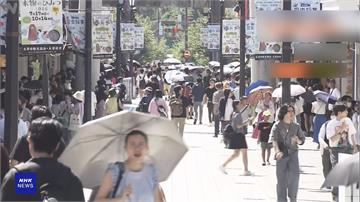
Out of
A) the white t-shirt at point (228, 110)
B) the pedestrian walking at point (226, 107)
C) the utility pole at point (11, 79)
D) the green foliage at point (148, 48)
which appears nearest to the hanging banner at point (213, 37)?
the pedestrian walking at point (226, 107)

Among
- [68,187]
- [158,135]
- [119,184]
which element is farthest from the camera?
[158,135]

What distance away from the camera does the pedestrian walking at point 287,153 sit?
12.9 m

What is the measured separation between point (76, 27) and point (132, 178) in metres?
18.2

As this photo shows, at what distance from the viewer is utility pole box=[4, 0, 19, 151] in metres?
11.8

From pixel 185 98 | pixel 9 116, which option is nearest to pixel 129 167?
pixel 9 116

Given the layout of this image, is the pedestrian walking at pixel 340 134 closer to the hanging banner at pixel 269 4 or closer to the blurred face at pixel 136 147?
the hanging banner at pixel 269 4

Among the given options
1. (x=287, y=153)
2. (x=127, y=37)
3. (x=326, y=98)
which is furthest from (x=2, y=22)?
(x=127, y=37)

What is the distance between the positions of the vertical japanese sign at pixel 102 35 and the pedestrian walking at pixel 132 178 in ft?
63.8

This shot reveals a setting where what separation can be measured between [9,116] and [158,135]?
501 cm

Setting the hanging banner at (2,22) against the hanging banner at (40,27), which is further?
the hanging banner at (40,27)

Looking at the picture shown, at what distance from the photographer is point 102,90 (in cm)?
2683

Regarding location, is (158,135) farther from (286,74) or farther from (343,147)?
(343,147)

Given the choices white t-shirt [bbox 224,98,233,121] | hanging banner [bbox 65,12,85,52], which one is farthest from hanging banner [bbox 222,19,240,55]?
hanging banner [bbox 65,12,85,52]

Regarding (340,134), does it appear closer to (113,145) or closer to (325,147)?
(325,147)
